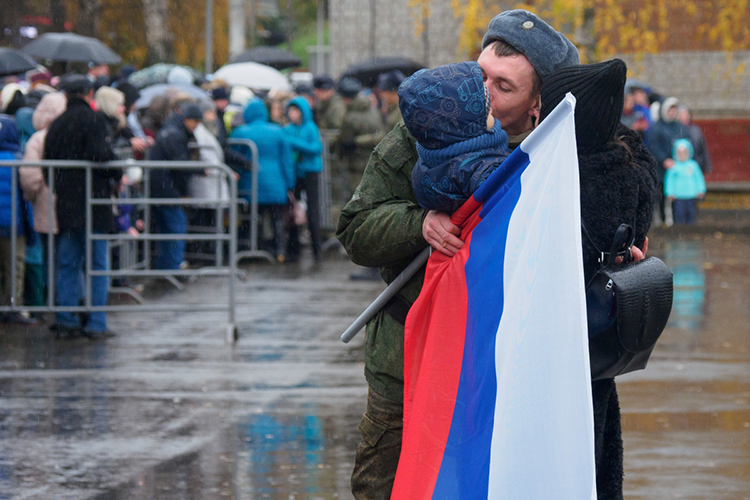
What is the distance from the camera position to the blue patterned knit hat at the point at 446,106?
116 inches

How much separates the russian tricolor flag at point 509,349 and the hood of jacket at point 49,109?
7.03 metres

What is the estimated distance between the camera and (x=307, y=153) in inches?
559

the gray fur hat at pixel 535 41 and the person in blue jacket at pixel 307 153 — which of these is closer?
the gray fur hat at pixel 535 41

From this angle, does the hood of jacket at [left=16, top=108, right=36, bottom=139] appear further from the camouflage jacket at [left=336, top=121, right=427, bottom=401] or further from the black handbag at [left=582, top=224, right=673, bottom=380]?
the black handbag at [left=582, top=224, right=673, bottom=380]

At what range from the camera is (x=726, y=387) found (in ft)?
24.4

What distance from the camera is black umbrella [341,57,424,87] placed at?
20.9 meters

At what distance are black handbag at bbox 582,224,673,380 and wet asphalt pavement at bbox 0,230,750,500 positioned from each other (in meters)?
2.42

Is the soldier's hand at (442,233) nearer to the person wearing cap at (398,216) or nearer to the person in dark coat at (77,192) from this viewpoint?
the person wearing cap at (398,216)

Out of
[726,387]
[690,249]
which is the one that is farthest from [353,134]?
[726,387]

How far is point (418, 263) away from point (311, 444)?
297cm

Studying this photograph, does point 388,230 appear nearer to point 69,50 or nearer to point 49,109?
point 49,109

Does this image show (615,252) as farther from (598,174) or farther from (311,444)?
(311,444)

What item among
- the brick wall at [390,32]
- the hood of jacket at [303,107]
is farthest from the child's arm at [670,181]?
the brick wall at [390,32]

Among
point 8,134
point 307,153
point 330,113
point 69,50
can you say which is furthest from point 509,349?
point 69,50
